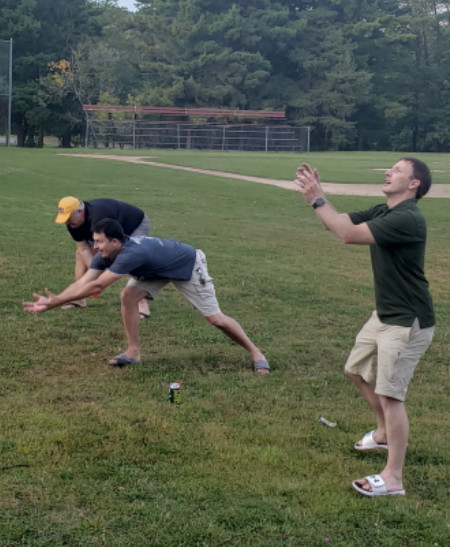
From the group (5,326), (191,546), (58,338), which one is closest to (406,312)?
(191,546)

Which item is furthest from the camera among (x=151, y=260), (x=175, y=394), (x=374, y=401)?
(x=151, y=260)

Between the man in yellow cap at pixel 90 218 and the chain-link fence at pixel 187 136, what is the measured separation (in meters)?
46.2

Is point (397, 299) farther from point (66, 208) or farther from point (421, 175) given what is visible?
point (66, 208)

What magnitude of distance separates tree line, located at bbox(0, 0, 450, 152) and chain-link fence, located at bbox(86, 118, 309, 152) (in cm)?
358

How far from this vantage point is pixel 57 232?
13633 mm

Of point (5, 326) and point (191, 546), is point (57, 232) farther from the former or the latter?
point (191, 546)

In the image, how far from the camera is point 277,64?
68.8 metres

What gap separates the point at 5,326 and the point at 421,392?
13.4ft

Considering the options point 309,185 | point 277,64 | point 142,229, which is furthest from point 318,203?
point 277,64

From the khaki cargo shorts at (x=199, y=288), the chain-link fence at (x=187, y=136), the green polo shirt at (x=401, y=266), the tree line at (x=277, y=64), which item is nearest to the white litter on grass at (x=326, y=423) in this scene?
the green polo shirt at (x=401, y=266)

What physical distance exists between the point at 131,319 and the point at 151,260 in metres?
0.64

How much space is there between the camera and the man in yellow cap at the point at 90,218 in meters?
7.01

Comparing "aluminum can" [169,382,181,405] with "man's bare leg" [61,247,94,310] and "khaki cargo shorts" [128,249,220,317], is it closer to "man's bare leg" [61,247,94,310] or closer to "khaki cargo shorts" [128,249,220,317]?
"khaki cargo shorts" [128,249,220,317]

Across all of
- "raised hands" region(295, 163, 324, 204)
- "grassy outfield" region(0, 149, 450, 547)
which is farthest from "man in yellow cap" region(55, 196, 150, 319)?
"raised hands" region(295, 163, 324, 204)
